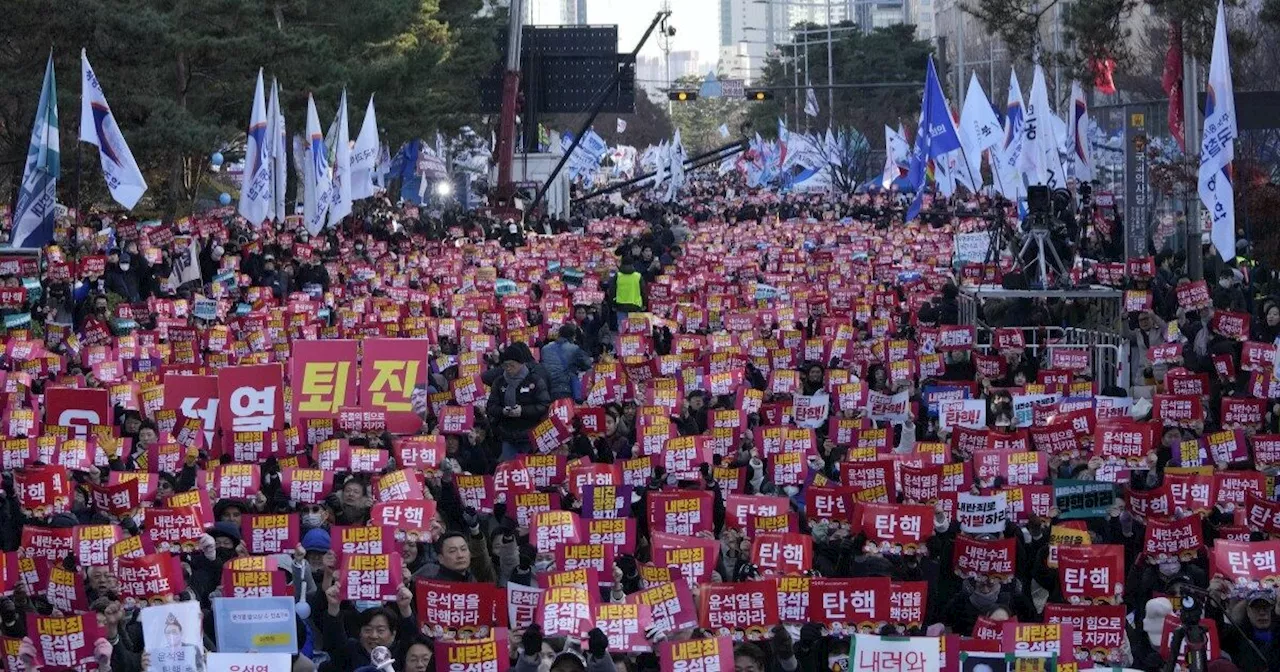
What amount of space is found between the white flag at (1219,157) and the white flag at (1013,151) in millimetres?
11693

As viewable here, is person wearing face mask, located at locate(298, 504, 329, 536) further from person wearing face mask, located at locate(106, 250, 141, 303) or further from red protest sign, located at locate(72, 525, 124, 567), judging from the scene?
person wearing face mask, located at locate(106, 250, 141, 303)

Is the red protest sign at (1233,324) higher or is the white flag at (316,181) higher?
the white flag at (316,181)

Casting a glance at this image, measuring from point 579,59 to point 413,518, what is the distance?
141 ft

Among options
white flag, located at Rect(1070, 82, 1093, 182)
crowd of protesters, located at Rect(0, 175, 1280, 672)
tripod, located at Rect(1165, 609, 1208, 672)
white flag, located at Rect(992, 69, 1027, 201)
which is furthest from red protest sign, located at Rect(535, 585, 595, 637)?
white flag, located at Rect(1070, 82, 1093, 182)

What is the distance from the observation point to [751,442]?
1516 centimetres

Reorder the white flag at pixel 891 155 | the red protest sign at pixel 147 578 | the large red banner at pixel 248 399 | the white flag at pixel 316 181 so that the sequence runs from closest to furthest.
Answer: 1. the red protest sign at pixel 147 578
2. the large red banner at pixel 248 399
3. the white flag at pixel 316 181
4. the white flag at pixel 891 155

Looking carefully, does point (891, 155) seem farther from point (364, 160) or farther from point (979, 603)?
point (979, 603)

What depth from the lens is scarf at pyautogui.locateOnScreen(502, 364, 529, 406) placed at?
1605 centimetres

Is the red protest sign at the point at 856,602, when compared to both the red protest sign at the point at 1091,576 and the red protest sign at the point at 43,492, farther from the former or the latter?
the red protest sign at the point at 43,492

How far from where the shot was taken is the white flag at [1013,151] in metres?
30.9

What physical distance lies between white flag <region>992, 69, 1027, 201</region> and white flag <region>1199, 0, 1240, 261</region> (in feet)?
38.4

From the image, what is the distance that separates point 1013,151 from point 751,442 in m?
17.1

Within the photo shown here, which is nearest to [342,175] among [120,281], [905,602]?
[120,281]

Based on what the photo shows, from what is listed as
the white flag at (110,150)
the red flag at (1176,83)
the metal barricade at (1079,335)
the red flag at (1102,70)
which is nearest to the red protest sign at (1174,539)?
the metal barricade at (1079,335)
